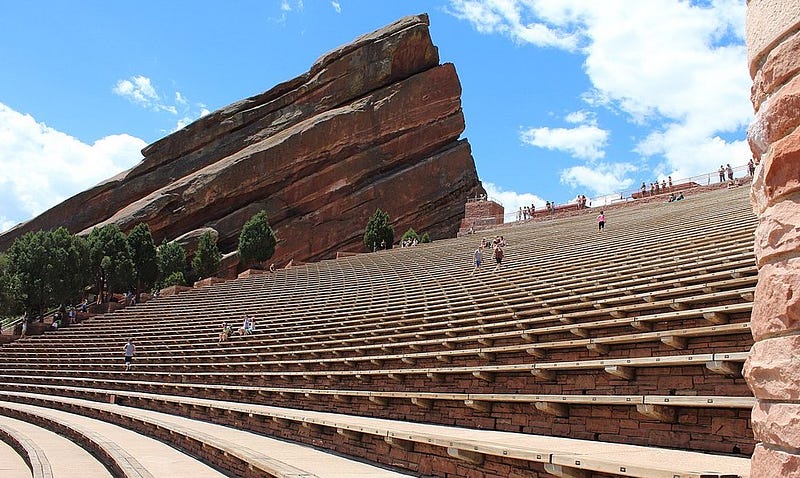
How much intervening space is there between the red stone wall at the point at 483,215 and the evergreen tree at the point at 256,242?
11569 mm

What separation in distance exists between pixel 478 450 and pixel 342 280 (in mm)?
19136

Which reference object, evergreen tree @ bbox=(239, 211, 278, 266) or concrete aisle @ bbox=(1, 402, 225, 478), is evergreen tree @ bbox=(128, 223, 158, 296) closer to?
evergreen tree @ bbox=(239, 211, 278, 266)

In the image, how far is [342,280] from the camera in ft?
77.0

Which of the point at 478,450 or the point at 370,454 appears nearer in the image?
the point at 478,450

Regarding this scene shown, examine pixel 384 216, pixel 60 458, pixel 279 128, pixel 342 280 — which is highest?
pixel 279 128

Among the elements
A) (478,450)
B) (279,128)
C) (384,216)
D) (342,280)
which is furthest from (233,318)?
(279,128)

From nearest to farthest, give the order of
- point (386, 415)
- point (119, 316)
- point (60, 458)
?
1. point (386, 415)
2. point (60, 458)
3. point (119, 316)

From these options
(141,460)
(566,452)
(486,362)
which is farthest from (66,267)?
(566,452)

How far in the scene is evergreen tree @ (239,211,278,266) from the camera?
38.6 metres

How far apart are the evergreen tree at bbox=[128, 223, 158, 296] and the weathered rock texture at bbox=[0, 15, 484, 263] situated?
903 centimetres

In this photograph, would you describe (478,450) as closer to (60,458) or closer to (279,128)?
(60,458)

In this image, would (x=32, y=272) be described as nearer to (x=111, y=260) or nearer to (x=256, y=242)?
(x=111, y=260)

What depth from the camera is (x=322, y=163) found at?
5006 centimetres

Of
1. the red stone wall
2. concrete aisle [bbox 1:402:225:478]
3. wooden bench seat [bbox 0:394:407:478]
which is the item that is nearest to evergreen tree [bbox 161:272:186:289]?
the red stone wall
